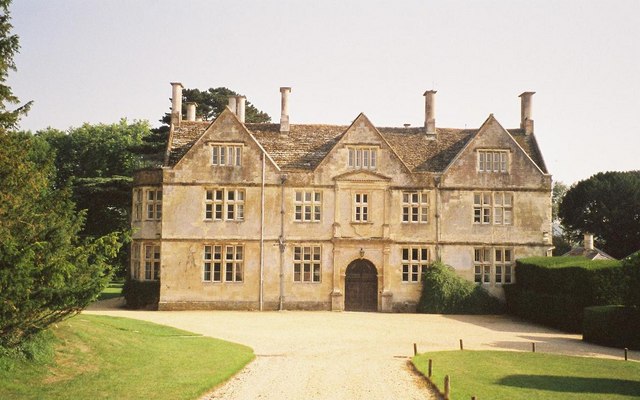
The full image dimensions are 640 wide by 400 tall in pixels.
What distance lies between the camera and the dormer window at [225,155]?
36562mm

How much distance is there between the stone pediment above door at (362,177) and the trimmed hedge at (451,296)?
5.96m

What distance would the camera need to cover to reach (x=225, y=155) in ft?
120

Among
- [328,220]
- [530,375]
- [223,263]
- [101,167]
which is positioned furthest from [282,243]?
[101,167]

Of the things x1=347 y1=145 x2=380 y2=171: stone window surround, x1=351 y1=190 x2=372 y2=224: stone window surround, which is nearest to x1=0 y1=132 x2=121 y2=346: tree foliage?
x1=351 y1=190 x2=372 y2=224: stone window surround

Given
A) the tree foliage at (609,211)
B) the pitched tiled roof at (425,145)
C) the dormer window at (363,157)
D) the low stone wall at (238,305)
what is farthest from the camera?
the tree foliage at (609,211)

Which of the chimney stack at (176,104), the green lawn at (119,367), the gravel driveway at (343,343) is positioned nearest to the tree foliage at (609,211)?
the gravel driveway at (343,343)

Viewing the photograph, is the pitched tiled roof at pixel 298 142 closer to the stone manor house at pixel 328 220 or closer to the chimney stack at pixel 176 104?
the stone manor house at pixel 328 220

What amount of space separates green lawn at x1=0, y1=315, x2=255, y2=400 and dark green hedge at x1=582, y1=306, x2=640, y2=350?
14360 mm

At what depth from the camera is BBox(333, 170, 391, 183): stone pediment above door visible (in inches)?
1449

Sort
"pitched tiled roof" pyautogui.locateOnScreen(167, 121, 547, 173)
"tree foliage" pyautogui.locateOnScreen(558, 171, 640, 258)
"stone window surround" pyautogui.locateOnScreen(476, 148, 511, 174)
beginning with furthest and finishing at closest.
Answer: "tree foliage" pyautogui.locateOnScreen(558, 171, 640, 258), "pitched tiled roof" pyautogui.locateOnScreen(167, 121, 547, 173), "stone window surround" pyautogui.locateOnScreen(476, 148, 511, 174)

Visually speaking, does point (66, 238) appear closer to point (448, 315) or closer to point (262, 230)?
point (262, 230)

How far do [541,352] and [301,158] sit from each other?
1997 cm

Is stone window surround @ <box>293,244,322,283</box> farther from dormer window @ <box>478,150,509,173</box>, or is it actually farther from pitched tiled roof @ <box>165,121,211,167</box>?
dormer window @ <box>478,150,509,173</box>

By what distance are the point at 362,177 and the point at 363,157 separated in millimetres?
1262
